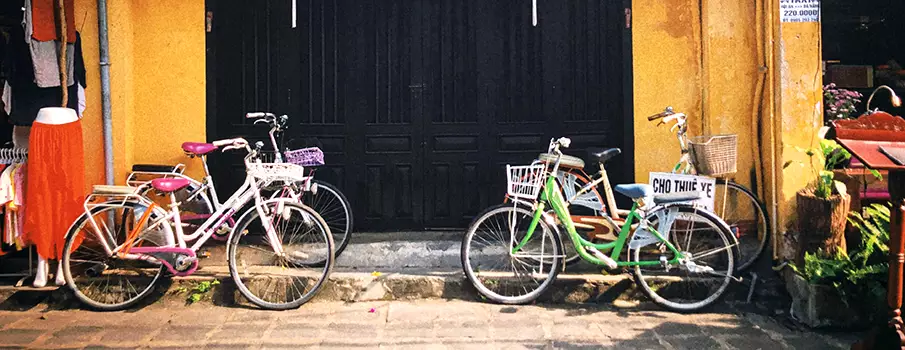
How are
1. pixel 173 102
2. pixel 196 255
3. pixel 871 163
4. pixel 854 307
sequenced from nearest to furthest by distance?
1. pixel 871 163
2. pixel 854 307
3. pixel 196 255
4. pixel 173 102

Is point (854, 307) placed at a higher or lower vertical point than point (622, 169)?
lower

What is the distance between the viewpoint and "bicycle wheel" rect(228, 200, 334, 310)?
6273 millimetres

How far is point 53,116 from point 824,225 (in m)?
6.66

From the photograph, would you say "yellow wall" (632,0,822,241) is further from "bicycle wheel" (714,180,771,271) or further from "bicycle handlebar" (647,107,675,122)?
"bicycle handlebar" (647,107,675,122)

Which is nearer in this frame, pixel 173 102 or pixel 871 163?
pixel 871 163

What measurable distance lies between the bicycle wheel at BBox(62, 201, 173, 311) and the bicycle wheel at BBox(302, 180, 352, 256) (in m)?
1.58

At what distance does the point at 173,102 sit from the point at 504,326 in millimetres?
4137

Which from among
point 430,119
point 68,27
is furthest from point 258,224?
point 68,27

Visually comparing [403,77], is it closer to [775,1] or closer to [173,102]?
[173,102]

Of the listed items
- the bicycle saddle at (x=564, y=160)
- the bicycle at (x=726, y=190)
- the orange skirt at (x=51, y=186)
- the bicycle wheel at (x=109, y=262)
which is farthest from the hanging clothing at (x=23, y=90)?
the bicycle at (x=726, y=190)

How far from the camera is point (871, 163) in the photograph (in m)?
4.68

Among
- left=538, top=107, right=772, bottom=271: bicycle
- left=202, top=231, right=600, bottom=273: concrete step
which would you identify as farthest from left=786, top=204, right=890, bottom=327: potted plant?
left=202, top=231, right=600, bottom=273: concrete step

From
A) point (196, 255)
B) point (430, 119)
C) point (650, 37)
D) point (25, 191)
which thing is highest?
point (650, 37)

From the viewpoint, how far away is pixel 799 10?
680 cm
